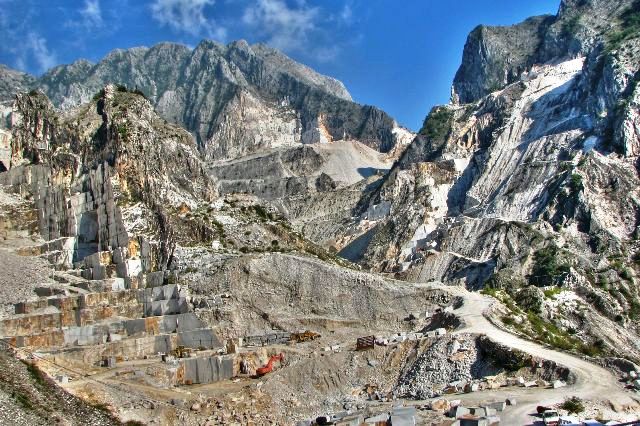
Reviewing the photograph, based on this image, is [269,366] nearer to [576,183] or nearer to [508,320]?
[508,320]

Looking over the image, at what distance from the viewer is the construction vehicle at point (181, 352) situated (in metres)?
53.2

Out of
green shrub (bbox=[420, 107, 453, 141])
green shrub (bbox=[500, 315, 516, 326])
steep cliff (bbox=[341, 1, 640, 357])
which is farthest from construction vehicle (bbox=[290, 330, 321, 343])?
green shrub (bbox=[420, 107, 453, 141])

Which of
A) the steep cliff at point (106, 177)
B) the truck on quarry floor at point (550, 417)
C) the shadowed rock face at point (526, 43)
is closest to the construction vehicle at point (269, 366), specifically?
the steep cliff at point (106, 177)

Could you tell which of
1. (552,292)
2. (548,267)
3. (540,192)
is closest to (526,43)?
(540,192)

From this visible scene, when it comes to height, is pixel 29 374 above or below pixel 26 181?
below

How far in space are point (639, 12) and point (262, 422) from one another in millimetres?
115946

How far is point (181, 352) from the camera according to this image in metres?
53.8

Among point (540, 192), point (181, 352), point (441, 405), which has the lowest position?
point (441, 405)

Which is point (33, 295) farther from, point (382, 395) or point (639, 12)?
point (639, 12)

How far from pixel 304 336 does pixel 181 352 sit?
964 cm

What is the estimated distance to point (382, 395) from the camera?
48.2 metres

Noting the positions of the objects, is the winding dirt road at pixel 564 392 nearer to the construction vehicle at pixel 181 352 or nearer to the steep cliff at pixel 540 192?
the construction vehicle at pixel 181 352

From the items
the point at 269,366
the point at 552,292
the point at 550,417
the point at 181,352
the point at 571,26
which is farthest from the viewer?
the point at 571,26

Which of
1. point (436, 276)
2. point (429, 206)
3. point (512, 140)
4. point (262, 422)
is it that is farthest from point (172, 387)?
point (512, 140)
